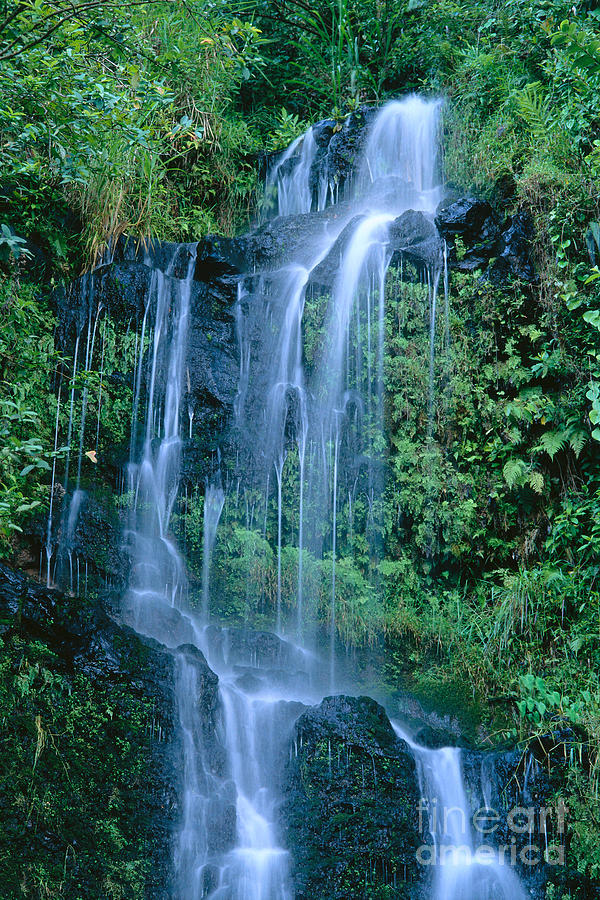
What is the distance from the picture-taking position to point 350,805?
473 cm

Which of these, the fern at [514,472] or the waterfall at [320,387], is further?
the waterfall at [320,387]

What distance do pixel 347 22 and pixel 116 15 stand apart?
5.68 meters

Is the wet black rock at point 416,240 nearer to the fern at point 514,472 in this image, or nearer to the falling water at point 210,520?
the fern at point 514,472

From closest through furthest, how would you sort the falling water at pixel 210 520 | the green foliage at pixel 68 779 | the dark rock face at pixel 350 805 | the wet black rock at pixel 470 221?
the green foliage at pixel 68 779
the dark rock face at pixel 350 805
the falling water at pixel 210 520
the wet black rock at pixel 470 221

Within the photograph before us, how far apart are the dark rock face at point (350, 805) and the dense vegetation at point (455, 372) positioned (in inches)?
45.6

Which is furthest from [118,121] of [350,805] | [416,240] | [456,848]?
[456,848]

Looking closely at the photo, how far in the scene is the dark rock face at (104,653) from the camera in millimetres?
4820

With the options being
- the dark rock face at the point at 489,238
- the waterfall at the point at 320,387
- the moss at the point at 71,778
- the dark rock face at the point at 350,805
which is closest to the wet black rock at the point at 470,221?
the dark rock face at the point at 489,238

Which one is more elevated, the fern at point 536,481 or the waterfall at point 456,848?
the fern at point 536,481

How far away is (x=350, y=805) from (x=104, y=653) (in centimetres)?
201

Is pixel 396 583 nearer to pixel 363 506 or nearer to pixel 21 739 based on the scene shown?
pixel 363 506

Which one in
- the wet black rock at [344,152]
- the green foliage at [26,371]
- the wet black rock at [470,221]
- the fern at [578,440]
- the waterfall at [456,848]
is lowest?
the waterfall at [456,848]

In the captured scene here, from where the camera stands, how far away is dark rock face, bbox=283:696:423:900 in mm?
4562

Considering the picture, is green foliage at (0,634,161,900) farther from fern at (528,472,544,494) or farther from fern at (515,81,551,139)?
fern at (515,81,551,139)
